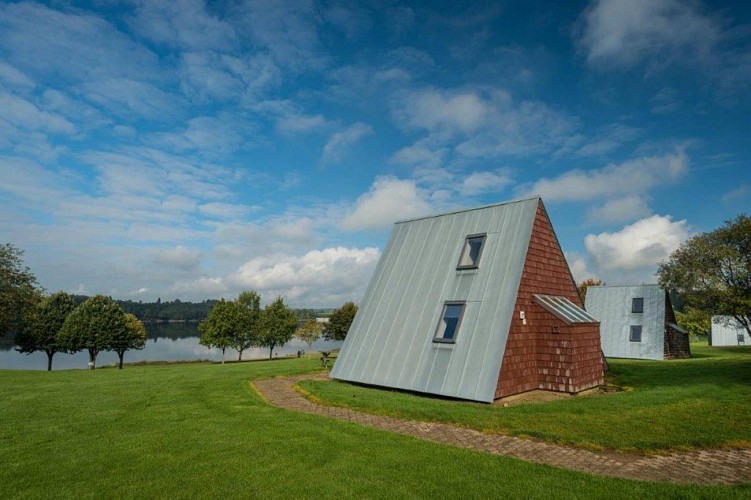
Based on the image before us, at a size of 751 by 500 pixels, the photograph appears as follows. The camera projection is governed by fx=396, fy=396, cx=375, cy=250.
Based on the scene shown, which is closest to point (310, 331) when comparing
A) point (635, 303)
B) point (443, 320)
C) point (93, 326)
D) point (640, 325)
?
point (93, 326)

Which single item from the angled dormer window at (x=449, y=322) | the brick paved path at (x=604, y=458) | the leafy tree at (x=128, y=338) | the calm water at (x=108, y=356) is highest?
the angled dormer window at (x=449, y=322)

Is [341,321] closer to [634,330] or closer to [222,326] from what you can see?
[222,326]

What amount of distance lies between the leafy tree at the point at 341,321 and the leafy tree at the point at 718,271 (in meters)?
47.9

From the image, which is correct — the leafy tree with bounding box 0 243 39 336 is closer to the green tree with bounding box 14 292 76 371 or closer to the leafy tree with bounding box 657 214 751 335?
the green tree with bounding box 14 292 76 371

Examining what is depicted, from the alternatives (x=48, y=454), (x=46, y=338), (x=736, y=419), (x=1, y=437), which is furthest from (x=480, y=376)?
(x=46, y=338)

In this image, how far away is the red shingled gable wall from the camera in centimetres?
1335

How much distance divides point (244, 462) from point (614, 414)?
9233mm

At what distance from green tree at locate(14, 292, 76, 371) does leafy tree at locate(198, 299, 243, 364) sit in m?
15.1

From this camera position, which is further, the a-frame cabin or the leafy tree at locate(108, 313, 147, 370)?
the leafy tree at locate(108, 313, 147, 370)

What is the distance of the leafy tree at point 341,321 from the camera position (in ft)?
209

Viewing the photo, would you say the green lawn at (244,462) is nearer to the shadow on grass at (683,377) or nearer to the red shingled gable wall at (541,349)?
the red shingled gable wall at (541,349)

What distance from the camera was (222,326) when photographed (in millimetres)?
51062

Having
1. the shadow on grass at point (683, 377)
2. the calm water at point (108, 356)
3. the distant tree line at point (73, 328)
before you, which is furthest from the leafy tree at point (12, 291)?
the shadow on grass at point (683, 377)

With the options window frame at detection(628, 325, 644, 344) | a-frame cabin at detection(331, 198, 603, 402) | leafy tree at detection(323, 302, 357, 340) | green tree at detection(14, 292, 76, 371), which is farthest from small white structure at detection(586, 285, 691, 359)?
green tree at detection(14, 292, 76, 371)
